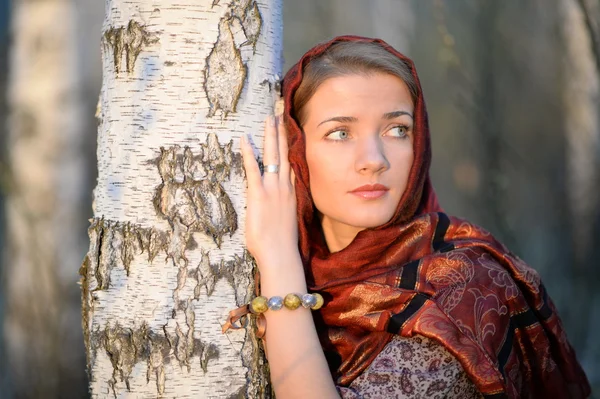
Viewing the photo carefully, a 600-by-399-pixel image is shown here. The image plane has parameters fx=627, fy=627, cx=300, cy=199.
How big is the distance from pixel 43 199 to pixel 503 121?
6.87 meters

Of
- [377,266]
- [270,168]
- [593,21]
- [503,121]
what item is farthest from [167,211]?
[503,121]

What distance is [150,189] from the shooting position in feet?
6.34

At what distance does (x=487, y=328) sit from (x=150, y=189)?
1218 mm

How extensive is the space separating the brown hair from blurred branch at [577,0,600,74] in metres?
0.79

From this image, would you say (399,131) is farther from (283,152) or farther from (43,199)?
(43,199)

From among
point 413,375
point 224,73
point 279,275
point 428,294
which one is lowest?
point 413,375

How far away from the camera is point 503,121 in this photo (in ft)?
31.0

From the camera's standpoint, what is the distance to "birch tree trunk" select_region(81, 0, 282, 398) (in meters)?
1.92

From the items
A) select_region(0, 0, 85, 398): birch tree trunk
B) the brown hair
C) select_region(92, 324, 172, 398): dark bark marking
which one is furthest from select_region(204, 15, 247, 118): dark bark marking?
select_region(0, 0, 85, 398): birch tree trunk

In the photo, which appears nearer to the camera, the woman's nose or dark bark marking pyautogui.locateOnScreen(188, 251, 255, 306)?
dark bark marking pyautogui.locateOnScreen(188, 251, 255, 306)

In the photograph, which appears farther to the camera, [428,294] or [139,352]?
[428,294]

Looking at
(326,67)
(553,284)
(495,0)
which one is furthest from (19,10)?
(553,284)

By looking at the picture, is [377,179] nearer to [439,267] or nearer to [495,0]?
[439,267]

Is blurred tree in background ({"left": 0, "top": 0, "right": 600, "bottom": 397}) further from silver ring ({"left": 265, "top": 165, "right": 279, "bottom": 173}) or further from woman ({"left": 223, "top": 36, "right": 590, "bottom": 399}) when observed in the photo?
silver ring ({"left": 265, "top": 165, "right": 279, "bottom": 173})
